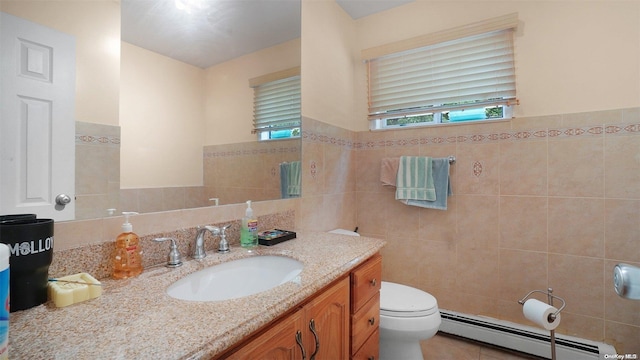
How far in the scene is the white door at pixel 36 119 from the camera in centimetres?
68

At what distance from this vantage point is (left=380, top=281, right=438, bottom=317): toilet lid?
141cm

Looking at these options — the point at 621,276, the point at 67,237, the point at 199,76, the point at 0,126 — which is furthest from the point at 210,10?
the point at 621,276

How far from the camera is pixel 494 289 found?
1.84 meters

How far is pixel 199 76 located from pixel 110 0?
1.19ft

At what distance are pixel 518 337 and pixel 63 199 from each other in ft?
7.63

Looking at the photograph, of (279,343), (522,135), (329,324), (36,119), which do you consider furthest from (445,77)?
(36,119)

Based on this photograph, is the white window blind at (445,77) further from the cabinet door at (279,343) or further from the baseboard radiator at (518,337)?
the cabinet door at (279,343)

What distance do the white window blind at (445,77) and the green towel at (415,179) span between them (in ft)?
1.24

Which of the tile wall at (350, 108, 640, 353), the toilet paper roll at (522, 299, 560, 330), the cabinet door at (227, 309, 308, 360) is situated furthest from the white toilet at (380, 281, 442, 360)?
the cabinet door at (227, 309, 308, 360)

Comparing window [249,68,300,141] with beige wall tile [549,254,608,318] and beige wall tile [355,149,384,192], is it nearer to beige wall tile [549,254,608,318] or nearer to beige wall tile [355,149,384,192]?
beige wall tile [355,149,384,192]

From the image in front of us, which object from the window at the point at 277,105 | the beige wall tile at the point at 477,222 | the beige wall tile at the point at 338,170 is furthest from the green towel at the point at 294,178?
the beige wall tile at the point at 477,222

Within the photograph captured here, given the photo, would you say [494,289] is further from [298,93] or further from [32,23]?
[32,23]

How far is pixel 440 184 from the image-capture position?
1926mm

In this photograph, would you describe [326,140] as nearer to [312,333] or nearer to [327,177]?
[327,177]
